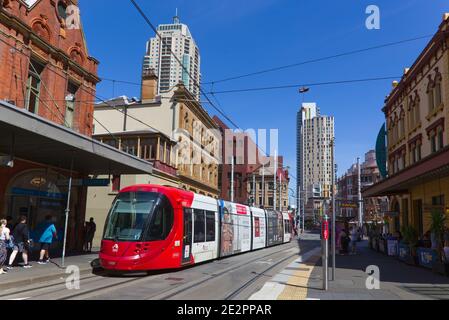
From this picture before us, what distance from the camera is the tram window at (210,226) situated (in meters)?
19.0

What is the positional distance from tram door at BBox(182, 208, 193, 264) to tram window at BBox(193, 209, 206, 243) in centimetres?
48

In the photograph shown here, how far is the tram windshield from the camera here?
14547 millimetres

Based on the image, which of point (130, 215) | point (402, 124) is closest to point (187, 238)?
point (130, 215)

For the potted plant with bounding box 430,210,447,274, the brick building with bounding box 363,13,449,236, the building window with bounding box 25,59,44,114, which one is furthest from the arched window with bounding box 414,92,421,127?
the building window with bounding box 25,59,44,114

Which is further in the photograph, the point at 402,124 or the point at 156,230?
the point at 402,124

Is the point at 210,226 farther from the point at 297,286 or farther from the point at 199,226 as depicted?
the point at 297,286

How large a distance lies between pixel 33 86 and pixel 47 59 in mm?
1545

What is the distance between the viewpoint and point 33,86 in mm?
20109

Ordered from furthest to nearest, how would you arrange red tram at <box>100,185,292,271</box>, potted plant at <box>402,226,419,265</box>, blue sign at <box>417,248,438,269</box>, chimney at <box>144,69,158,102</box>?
chimney at <box>144,69,158,102</box> → potted plant at <box>402,226,419,265</box> → blue sign at <box>417,248,438,269</box> → red tram at <box>100,185,292,271</box>

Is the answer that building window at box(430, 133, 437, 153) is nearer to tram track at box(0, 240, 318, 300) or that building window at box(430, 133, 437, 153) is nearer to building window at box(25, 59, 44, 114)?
tram track at box(0, 240, 318, 300)

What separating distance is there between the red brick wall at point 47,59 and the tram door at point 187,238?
8551 mm

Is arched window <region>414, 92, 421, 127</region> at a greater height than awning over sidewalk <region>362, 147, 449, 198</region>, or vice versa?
arched window <region>414, 92, 421, 127</region>

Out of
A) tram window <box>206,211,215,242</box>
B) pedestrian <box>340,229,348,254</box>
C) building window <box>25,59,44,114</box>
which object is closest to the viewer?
tram window <box>206,211,215,242</box>
